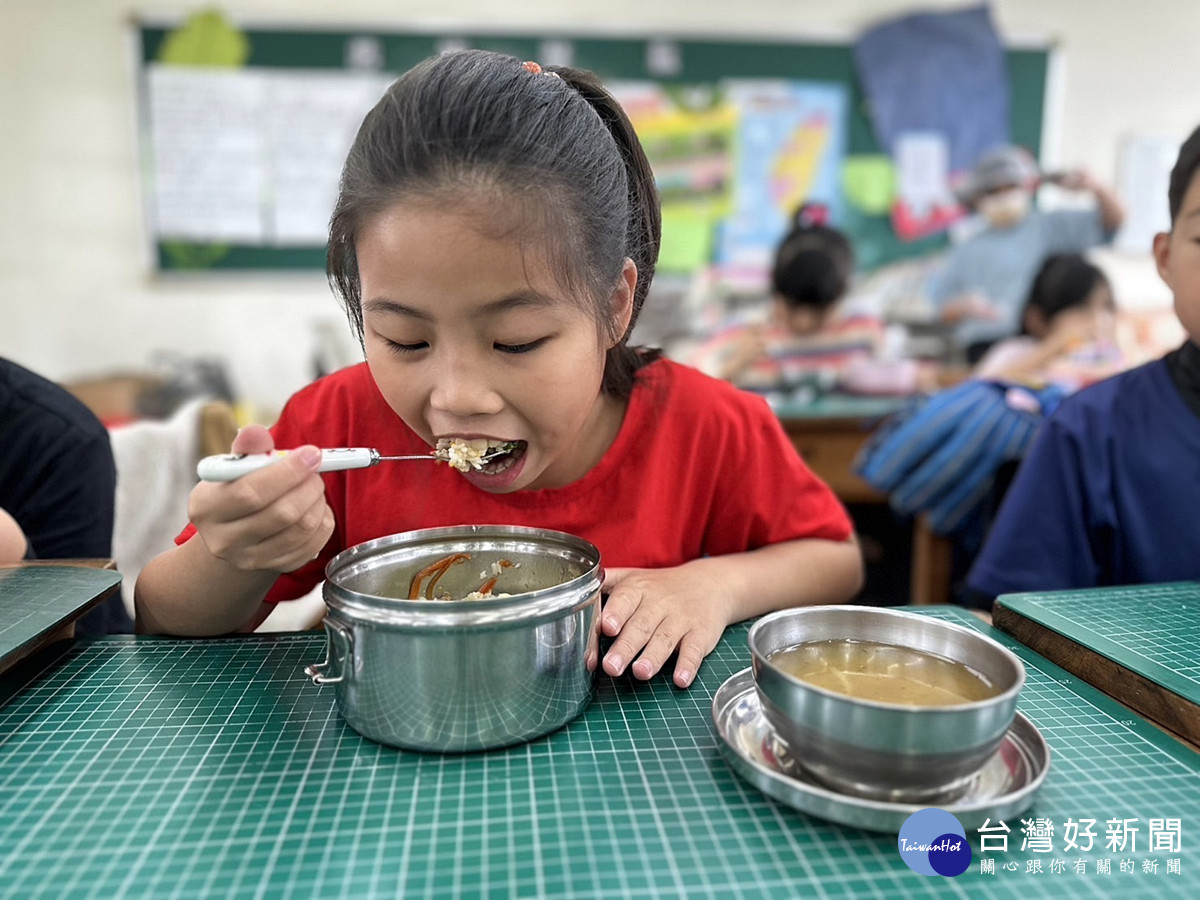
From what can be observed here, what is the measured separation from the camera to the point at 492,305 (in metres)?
0.88

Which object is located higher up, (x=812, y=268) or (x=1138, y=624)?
(x=812, y=268)

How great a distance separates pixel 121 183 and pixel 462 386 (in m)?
4.58

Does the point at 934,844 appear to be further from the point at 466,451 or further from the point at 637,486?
the point at 637,486

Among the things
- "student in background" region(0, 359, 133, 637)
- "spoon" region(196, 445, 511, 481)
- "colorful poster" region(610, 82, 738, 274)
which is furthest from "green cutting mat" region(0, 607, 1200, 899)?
"colorful poster" region(610, 82, 738, 274)

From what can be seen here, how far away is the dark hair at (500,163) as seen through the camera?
0.90m

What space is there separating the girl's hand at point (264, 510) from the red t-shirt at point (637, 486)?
354 millimetres

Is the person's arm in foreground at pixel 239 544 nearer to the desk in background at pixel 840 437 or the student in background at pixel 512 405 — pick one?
the student in background at pixel 512 405

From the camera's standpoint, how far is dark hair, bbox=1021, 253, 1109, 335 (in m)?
3.65

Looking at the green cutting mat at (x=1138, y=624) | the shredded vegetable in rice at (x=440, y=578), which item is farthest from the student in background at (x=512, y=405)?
the green cutting mat at (x=1138, y=624)

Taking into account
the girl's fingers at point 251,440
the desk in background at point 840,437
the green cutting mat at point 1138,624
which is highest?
the girl's fingers at point 251,440

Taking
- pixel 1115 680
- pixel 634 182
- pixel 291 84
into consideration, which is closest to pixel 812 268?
pixel 291 84

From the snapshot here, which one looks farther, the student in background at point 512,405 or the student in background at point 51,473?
the student in background at point 51,473

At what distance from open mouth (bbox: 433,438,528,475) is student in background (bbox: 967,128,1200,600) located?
3.16ft

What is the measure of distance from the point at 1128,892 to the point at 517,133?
866mm
